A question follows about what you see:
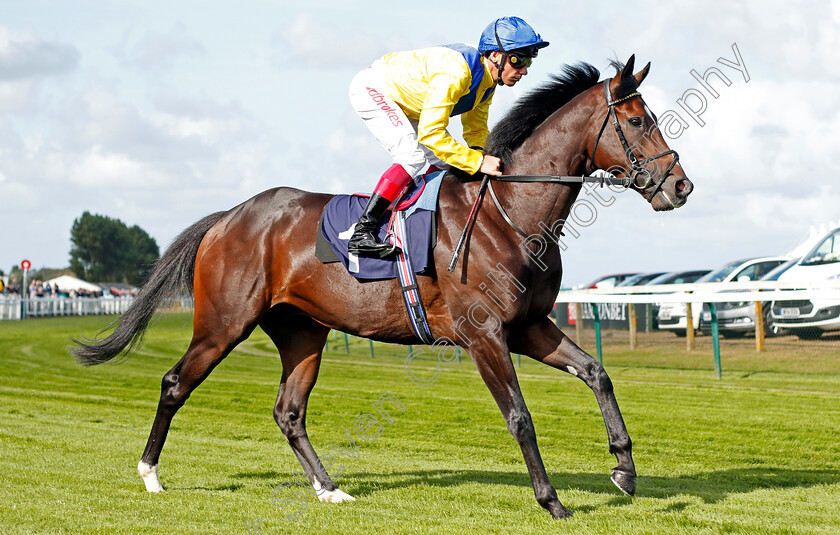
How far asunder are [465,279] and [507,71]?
Answer: 116cm

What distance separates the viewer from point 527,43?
4461 millimetres

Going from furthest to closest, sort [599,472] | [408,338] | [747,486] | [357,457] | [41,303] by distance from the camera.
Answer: [41,303], [357,457], [599,472], [747,486], [408,338]

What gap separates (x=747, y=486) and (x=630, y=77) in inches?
102

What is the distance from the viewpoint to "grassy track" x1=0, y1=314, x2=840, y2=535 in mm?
4180

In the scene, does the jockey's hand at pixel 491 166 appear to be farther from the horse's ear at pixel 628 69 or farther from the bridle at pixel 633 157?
the horse's ear at pixel 628 69

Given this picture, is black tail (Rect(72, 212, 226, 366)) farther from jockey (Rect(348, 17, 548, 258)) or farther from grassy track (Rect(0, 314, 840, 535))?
jockey (Rect(348, 17, 548, 258))

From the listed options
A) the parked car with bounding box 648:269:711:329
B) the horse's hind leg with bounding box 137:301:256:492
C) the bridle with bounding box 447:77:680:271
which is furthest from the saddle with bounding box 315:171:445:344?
the parked car with bounding box 648:269:711:329

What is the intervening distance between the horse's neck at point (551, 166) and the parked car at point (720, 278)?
8630mm

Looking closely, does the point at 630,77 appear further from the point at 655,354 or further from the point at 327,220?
the point at 655,354

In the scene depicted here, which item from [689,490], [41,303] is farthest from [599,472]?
[41,303]

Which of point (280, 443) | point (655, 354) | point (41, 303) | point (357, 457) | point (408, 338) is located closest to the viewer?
point (408, 338)

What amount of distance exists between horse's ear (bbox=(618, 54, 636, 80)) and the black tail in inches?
106

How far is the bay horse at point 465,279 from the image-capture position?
14.0 ft

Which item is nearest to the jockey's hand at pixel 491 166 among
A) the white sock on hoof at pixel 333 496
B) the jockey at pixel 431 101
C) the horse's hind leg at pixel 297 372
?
the jockey at pixel 431 101
